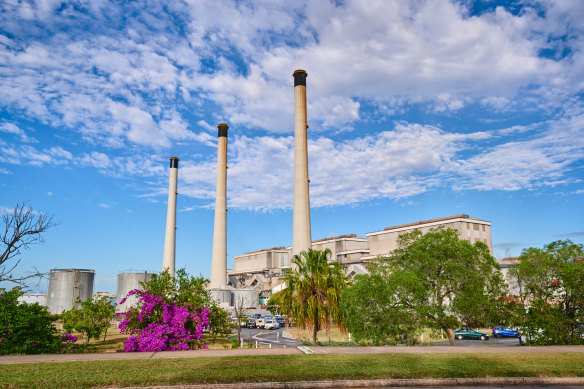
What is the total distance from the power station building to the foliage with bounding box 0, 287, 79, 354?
3509 cm

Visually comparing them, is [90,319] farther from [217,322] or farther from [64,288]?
[64,288]

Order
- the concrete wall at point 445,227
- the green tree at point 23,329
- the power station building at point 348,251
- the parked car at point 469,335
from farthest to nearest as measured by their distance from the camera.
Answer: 1. the power station building at point 348,251
2. the concrete wall at point 445,227
3. the parked car at point 469,335
4. the green tree at point 23,329

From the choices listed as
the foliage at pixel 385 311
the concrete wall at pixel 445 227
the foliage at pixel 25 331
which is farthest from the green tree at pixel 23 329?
the concrete wall at pixel 445 227

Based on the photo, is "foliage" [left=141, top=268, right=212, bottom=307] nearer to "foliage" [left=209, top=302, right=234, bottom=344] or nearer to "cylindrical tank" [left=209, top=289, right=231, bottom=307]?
"foliage" [left=209, top=302, right=234, bottom=344]

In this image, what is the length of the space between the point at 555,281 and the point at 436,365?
12.0 metres

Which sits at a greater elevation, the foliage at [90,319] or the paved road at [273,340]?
the foliage at [90,319]

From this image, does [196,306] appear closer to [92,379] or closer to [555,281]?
[92,379]

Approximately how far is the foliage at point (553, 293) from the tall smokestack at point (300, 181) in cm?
3613

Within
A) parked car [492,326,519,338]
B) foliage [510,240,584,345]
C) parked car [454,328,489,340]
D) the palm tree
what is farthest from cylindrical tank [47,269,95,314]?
foliage [510,240,584,345]

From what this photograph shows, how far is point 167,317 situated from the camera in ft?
70.0

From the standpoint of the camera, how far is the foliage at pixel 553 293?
67.0 ft

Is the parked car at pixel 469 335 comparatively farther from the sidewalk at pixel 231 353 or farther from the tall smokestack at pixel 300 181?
the tall smokestack at pixel 300 181

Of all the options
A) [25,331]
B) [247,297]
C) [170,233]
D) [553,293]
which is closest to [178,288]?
[25,331]

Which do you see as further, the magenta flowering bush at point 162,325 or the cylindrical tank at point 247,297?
the cylindrical tank at point 247,297
